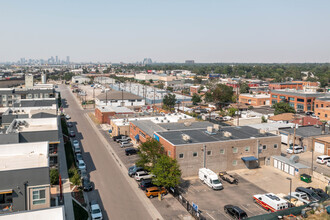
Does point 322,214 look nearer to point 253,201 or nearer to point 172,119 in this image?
point 253,201

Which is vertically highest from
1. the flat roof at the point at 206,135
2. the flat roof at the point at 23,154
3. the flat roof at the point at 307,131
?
the flat roof at the point at 23,154

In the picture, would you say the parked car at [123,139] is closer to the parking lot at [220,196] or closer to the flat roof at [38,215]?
the parking lot at [220,196]

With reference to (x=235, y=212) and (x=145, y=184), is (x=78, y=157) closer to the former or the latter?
(x=145, y=184)

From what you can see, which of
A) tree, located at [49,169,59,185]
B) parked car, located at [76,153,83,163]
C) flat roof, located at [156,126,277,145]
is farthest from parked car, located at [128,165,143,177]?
tree, located at [49,169,59,185]

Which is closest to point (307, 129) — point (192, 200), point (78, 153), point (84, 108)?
point (192, 200)

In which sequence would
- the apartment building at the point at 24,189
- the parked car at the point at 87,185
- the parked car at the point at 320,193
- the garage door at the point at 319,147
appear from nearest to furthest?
the apartment building at the point at 24,189 < the parked car at the point at 320,193 < the parked car at the point at 87,185 < the garage door at the point at 319,147

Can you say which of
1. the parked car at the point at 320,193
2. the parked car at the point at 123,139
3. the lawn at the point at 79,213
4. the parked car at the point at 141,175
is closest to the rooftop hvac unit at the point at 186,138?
the parked car at the point at 141,175
